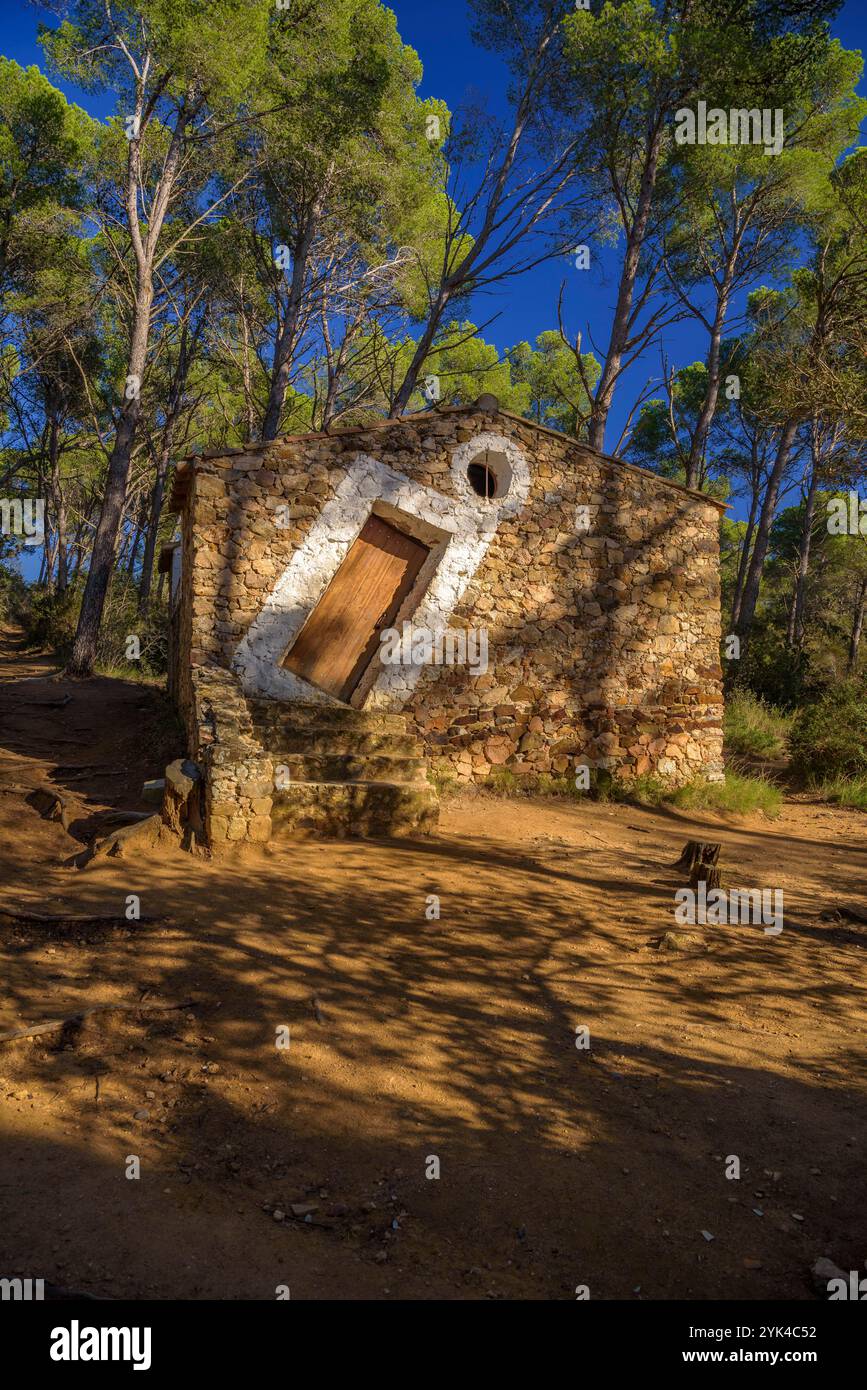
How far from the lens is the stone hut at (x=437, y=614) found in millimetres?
8711

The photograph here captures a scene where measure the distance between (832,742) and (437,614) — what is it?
21.1 ft

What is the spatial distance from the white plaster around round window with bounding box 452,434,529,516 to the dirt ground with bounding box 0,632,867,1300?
16.7 ft

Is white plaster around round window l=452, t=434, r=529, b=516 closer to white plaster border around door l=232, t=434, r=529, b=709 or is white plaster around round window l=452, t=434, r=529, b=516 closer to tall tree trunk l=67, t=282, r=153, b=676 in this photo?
white plaster border around door l=232, t=434, r=529, b=709

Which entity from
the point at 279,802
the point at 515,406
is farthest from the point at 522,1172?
the point at 515,406

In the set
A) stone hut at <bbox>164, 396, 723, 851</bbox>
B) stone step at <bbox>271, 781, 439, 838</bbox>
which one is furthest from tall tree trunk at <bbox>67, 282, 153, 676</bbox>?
stone step at <bbox>271, 781, 439, 838</bbox>

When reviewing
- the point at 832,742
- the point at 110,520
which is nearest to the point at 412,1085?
the point at 832,742

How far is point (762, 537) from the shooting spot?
63.3ft

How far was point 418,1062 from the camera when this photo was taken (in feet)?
12.9

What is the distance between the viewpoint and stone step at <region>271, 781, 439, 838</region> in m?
7.36

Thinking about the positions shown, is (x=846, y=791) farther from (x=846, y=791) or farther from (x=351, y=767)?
(x=351, y=767)

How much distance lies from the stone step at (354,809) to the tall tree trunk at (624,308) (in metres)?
8.13

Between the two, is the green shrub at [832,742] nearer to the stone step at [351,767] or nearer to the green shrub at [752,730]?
the green shrub at [752,730]

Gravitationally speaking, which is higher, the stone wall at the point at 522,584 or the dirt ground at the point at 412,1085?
the stone wall at the point at 522,584

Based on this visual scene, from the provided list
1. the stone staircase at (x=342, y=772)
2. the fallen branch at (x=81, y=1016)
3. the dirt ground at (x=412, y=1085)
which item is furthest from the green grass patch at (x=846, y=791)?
the fallen branch at (x=81, y=1016)
